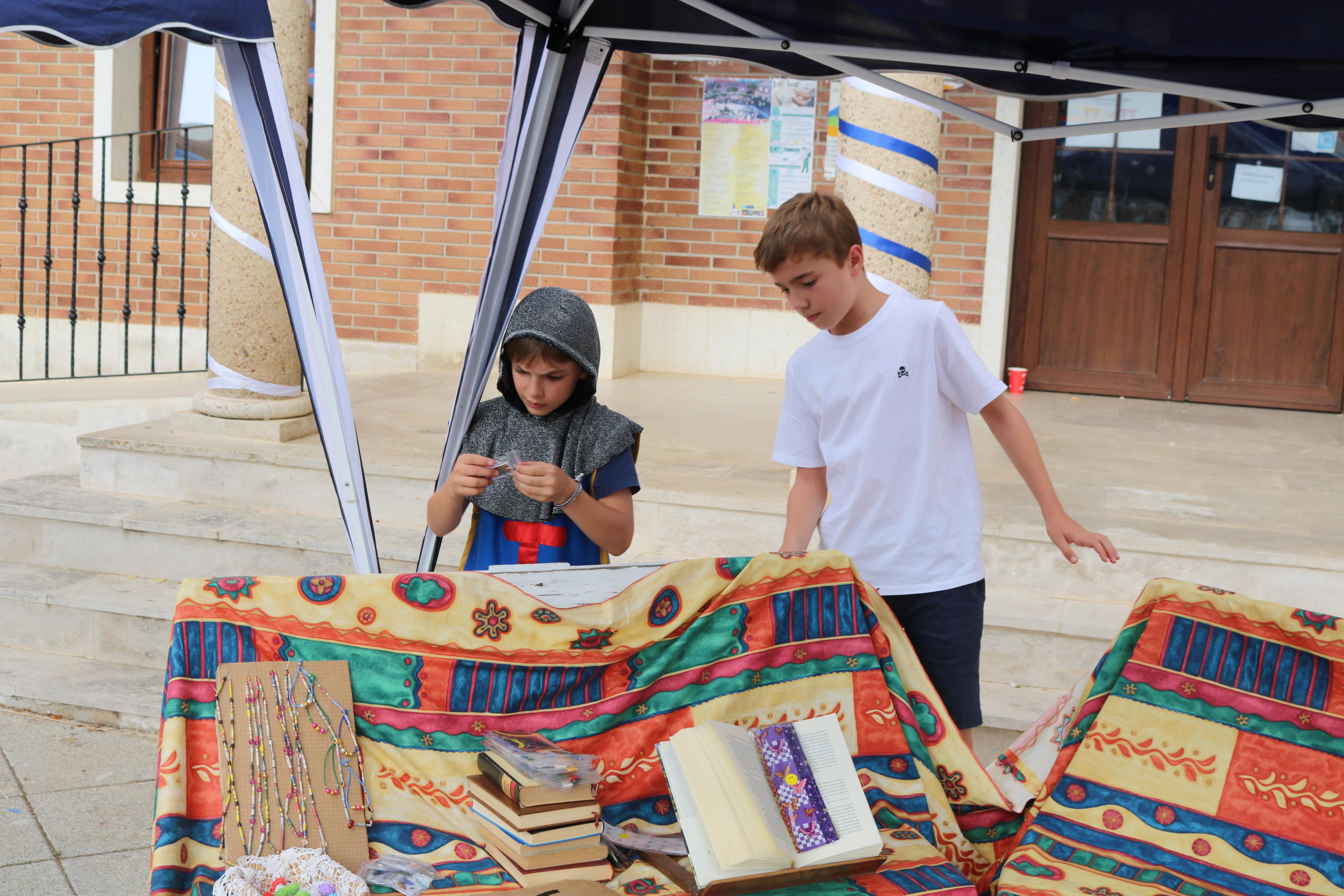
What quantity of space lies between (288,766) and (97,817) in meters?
1.77

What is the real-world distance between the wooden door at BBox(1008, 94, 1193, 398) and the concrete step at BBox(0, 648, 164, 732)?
19.0 ft

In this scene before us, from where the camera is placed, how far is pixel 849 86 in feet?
14.9

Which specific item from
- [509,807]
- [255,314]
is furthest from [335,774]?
[255,314]

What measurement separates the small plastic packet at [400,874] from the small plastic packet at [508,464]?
0.80 meters

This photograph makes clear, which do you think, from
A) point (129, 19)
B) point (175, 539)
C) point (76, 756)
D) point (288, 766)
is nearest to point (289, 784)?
point (288, 766)

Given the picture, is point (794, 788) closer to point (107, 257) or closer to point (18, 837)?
point (18, 837)

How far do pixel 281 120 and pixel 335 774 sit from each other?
1.79 meters

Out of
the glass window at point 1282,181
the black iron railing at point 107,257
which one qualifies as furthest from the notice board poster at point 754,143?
the black iron railing at point 107,257

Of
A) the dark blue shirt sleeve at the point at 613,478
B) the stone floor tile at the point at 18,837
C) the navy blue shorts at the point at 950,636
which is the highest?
the dark blue shirt sleeve at the point at 613,478

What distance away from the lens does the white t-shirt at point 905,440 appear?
2.62 m

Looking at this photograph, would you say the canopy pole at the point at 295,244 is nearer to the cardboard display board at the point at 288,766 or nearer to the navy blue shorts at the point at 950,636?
the cardboard display board at the point at 288,766

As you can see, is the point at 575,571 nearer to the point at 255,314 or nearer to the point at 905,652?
the point at 905,652

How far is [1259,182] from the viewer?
7602 millimetres

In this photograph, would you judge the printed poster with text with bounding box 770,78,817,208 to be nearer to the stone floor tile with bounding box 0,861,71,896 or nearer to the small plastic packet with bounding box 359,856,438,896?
the stone floor tile with bounding box 0,861,71,896
